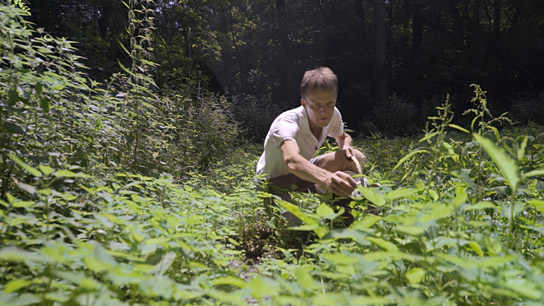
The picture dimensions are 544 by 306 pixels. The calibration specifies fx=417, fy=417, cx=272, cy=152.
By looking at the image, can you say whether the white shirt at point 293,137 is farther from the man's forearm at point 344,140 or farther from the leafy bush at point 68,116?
the leafy bush at point 68,116

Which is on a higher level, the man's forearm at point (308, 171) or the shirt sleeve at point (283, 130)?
the shirt sleeve at point (283, 130)

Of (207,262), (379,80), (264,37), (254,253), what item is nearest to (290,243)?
(254,253)

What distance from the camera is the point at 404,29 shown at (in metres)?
21.3

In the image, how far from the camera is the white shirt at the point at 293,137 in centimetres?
296

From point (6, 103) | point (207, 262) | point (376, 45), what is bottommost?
point (207, 262)

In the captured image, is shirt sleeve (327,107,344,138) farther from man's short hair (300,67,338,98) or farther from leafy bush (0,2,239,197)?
leafy bush (0,2,239,197)

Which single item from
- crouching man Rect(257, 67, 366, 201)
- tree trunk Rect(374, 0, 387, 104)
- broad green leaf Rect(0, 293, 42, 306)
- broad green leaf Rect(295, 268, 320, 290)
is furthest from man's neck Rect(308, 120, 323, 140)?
tree trunk Rect(374, 0, 387, 104)

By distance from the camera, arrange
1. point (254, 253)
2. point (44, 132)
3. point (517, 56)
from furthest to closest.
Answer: point (517, 56), point (254, 253), point (44, 132)

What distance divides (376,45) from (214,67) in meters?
7.56

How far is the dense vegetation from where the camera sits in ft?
3.65

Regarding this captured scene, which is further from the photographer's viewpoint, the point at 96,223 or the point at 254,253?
the point at 254,253

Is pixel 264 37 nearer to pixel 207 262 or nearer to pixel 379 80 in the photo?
pixel 379 80

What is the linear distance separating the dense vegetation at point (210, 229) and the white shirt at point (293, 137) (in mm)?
313

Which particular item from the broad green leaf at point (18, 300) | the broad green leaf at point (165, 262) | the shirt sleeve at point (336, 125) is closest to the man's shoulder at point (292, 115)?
the shirt sleeve at point (336, 125)
